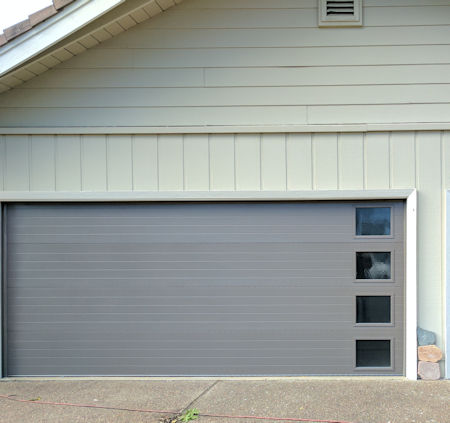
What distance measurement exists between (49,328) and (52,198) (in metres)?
1.47

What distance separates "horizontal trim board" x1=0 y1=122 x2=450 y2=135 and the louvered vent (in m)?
1.25

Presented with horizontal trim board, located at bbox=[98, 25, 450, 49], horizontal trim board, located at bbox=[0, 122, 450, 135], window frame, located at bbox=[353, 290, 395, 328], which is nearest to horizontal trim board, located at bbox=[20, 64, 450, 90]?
horizontal trim board, located at bbox=[98, 25, 450, 49]

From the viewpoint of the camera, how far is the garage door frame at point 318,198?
4.87 metres

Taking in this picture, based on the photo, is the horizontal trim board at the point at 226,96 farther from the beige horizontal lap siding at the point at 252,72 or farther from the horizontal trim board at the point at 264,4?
the horizontal trim board at the point at 264,4

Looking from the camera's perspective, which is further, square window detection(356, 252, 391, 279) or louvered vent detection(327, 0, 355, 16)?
square window detection(356, 252, 391, 279)

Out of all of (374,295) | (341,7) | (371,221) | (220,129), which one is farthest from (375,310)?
(341,7)

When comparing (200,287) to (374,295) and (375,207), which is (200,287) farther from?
(375,207)

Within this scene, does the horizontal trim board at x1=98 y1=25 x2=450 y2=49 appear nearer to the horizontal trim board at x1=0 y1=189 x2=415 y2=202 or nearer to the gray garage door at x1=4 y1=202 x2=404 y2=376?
the horizontal trim board at x1=0 y1=189 x2=415 y2=202

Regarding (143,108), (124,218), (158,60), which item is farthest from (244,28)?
(124,218)

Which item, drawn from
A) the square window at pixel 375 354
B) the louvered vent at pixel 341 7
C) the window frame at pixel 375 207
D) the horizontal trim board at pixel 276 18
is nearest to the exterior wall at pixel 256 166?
the window frame at pixel 375 207

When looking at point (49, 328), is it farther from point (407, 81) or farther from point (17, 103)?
point (407, 81)

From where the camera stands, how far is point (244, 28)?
5.01 meters

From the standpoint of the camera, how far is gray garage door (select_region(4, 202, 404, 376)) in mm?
5043

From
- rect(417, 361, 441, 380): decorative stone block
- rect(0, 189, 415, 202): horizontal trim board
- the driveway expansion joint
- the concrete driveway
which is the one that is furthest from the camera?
rect(0, 189, 415, 202): horizontal trim board
